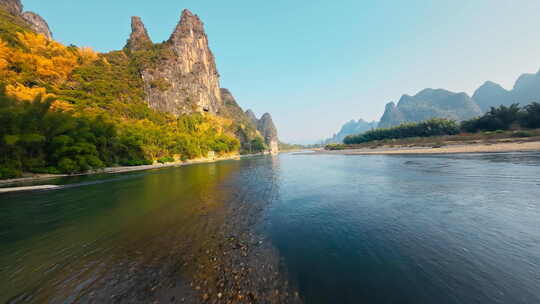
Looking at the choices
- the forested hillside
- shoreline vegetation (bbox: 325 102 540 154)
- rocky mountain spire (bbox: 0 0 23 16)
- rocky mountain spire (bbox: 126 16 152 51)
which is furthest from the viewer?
rocky mountain spire (bbox: 126 16 152 51)

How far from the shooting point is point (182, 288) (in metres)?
3.65

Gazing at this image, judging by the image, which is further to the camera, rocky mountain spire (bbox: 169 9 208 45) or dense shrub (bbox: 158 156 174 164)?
rocky mountain spire (bbox: 169 9 208 45)

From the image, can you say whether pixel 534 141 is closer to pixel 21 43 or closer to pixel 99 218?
pixel 99 218

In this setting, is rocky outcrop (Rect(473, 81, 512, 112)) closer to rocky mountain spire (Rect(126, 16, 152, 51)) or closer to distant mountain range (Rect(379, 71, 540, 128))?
distant mountain range (Rect(379, 71, 540, 128))

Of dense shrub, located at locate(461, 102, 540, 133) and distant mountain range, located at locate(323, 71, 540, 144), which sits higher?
distant mountain range, located at locate(323, 71, 540, 144)

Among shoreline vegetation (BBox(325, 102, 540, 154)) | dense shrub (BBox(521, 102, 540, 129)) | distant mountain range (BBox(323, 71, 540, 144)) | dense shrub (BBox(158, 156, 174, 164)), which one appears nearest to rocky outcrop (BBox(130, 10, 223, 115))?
dense shrub (BBox(158, 156, 174, 164))

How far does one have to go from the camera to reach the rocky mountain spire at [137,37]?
340 feet

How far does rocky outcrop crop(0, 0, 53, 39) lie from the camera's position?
71.9 m

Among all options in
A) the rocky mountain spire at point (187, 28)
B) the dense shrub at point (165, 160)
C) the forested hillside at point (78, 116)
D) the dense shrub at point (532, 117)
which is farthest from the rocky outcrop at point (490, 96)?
the dense shrub at point (165, 160)

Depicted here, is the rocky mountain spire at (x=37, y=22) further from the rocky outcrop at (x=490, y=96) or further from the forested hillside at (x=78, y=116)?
the rocky outcrop at (x=490, y=96)

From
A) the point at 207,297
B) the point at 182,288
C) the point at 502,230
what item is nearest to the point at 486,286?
the point at 502,230

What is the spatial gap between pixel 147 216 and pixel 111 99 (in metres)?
76.8

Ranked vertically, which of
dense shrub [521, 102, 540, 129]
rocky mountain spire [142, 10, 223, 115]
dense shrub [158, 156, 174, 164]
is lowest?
dense shrub [158, 156, 174, 164]

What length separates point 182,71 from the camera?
93938 mm
